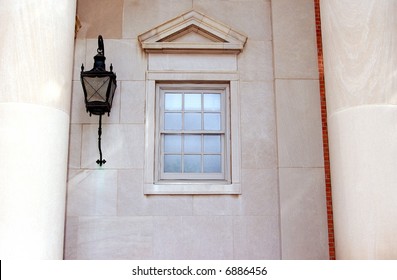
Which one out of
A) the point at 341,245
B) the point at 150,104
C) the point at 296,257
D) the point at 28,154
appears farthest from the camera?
the point at 150,104

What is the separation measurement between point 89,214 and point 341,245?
3.81 metres

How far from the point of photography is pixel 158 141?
8117 mm

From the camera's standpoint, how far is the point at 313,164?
7.92m

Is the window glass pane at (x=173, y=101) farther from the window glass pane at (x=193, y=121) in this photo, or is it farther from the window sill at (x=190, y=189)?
the window sill at (x=190, y=189)

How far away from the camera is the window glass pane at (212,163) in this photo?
26.8 ft

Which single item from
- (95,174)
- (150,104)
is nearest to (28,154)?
(95,174)

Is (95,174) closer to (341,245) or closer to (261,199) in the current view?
(261,199)

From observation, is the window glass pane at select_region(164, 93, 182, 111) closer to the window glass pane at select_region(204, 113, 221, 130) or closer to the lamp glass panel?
the window glass pane at select_region(204, 113, 221, 130)

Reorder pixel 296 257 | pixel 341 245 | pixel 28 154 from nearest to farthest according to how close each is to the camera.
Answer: pixel 28 154 < pixel 341 245 < pixel 296 257

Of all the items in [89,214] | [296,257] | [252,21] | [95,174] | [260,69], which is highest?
[252,21]

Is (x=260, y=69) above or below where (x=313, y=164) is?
above

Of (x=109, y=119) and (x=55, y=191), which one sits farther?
(x=109, y=119)

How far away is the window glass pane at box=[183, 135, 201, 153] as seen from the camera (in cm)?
822

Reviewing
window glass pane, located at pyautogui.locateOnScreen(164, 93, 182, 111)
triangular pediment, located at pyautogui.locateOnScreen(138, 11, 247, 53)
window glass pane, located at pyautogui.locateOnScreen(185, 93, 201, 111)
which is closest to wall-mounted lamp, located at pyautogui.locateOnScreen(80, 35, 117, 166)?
triangular pediment, located at pyautogui.locateOnScreen(138, 11, 247, 53)
